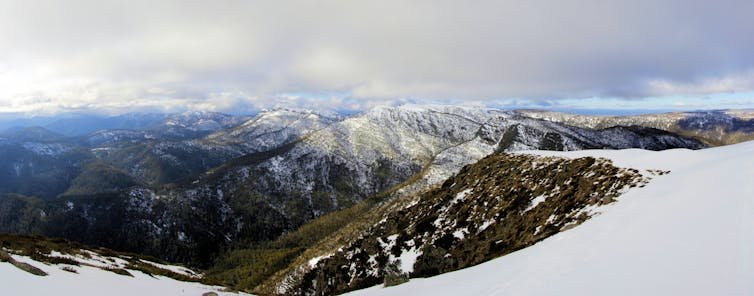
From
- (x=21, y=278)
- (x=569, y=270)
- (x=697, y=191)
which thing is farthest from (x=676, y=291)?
(x=21, y=278)

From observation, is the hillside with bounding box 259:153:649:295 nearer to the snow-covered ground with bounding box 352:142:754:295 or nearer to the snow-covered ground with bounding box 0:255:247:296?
the snow-covered ground with bounding box 352:142:754:295

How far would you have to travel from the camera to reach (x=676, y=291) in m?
10.1

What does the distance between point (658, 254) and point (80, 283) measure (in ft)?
88.8

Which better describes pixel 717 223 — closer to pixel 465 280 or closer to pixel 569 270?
pixel 569 270

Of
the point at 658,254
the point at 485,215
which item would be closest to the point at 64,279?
the point at 658,254

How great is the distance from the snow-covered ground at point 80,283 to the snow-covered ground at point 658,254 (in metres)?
15.5

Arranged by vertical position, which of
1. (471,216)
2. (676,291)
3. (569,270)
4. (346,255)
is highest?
(676,291)

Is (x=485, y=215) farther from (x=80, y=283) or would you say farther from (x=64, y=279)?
(x=64, y=279)

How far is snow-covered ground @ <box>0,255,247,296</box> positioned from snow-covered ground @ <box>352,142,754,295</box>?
50.8ft

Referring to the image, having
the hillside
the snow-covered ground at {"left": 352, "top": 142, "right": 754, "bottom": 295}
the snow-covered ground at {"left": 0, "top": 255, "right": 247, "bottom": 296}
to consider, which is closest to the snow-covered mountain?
the snow-covered ground at {"left": 0, "top": 255, "right": 247, "bottom": 296}

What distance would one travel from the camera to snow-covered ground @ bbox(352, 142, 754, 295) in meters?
10.8

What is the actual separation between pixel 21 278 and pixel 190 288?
12.3m

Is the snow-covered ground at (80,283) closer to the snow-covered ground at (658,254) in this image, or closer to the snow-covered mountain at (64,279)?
the snow-covered mountain at (64,279)

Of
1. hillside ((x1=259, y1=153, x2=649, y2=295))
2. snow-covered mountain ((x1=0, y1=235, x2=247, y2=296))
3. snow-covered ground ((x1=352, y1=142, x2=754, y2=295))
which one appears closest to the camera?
snow-covered ground ((x1=352, y1=142, x2=754, y2=295))
